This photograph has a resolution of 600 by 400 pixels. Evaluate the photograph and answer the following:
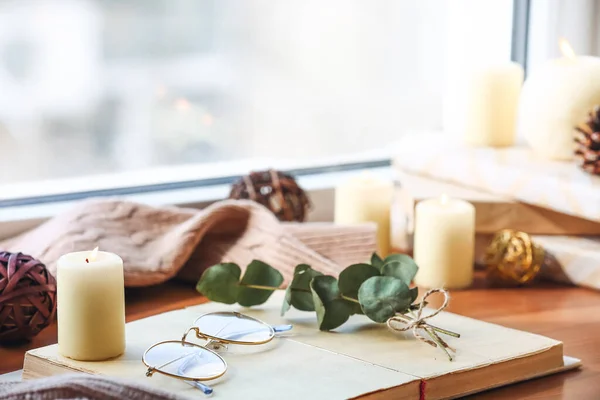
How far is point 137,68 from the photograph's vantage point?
1.32 meters

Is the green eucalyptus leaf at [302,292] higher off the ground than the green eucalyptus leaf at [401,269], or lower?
lower

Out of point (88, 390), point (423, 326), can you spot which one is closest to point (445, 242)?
point (423, 326)

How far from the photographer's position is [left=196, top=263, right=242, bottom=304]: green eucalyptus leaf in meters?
0.88

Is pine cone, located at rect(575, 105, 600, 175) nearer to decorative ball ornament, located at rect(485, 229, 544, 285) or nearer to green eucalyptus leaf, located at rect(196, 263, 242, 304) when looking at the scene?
decorative ball ornament, located at rect(485, 229, 544, 285)

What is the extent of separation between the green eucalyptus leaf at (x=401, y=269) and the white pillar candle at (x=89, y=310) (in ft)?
0.80

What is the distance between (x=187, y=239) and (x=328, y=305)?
0.85 ft

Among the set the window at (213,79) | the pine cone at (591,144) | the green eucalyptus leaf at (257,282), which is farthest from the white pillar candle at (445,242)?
the window at (213,79)

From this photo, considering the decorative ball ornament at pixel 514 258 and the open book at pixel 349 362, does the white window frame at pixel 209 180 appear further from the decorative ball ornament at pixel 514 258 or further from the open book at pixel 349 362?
the open book at pixel 349 362

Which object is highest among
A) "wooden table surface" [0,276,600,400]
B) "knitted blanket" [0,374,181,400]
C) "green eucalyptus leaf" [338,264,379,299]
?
"knitted blanket" [0,374,181,400]

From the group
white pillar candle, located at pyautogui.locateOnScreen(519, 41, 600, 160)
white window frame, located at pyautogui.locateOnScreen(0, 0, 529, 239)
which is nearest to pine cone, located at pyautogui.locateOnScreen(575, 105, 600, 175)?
white pillar candle, located at pyautogui.locateOnScreen(519, 41, 600, 160)

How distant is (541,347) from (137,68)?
28.7 inches

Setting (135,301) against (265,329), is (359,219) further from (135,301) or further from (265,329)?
(265,329)

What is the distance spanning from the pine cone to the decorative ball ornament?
110 mm

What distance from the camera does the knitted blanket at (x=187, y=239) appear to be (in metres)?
1.02
